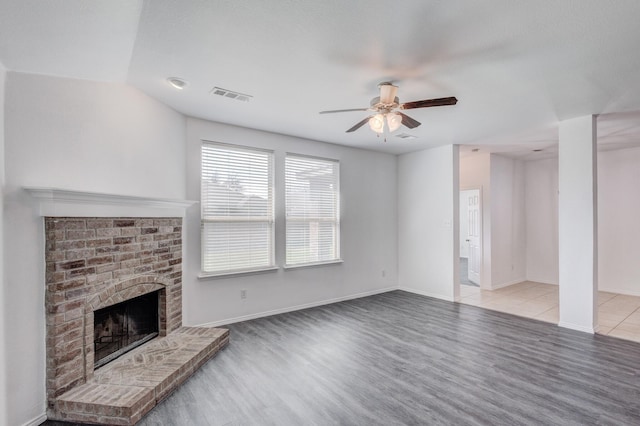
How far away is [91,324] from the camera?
2.49m

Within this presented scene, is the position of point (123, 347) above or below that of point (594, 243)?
below

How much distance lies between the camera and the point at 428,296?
222 inches

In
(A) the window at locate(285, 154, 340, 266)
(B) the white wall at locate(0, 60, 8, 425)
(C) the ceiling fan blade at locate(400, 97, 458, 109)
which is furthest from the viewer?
Answer: (A) the window at locate(285, 154, 340, 266)

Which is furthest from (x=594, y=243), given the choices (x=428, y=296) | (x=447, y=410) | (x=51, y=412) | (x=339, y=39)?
(x=51, y=412)

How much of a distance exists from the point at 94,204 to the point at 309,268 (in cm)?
311

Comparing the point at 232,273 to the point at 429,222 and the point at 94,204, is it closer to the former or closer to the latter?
the point at 94,204

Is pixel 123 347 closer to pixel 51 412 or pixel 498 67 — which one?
pixel 51 412

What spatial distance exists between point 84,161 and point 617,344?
5788 mm

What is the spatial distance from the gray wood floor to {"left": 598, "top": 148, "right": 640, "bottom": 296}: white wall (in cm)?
311

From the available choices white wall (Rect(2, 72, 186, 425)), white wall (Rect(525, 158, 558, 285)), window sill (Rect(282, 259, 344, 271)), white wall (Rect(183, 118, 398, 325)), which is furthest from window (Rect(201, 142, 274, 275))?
white wall (Rect(525, 158, 558, 285))

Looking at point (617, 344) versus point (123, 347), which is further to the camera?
point (617, 344)

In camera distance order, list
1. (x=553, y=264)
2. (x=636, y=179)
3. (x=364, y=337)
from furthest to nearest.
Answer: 1. (x=553, y=264)
2. (x=636, y=179)
3. (x=364, y=337)

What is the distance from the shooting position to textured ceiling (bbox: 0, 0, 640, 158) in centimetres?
185

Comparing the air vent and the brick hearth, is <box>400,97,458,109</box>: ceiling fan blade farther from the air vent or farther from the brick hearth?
the brick hearth
